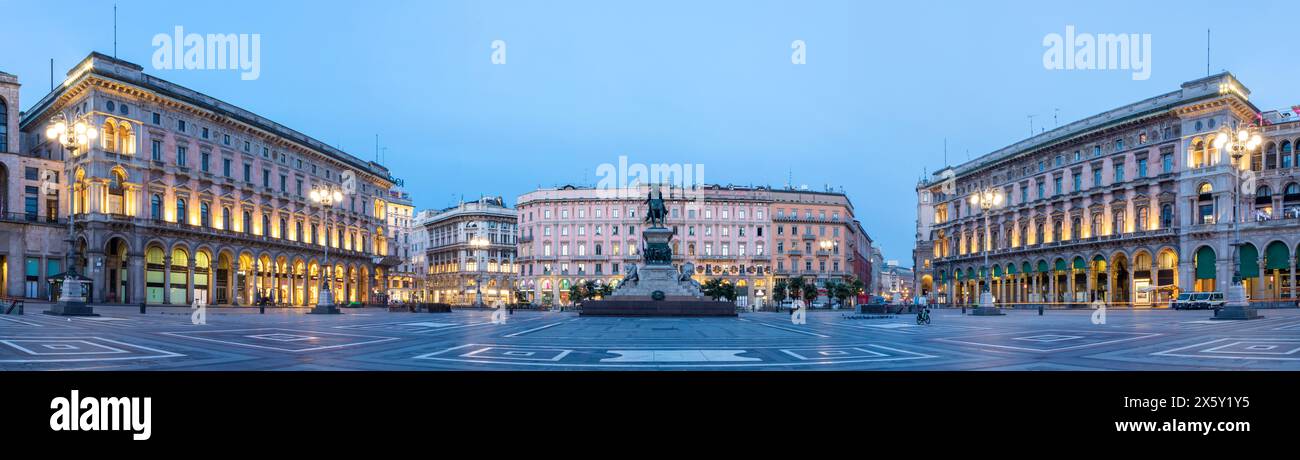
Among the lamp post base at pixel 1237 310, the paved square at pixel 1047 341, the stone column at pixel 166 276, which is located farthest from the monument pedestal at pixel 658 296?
the stone column at pixel 166 276

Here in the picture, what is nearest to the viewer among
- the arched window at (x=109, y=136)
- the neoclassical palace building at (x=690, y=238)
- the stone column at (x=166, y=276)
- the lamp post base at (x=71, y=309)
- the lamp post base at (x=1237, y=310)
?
the lamp post base at (x=1237, y=310)

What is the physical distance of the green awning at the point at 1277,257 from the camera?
192 ft

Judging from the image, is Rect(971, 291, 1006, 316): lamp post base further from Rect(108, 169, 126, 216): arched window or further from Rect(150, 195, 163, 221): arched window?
Rect(108, 169, 126, 216): arched window

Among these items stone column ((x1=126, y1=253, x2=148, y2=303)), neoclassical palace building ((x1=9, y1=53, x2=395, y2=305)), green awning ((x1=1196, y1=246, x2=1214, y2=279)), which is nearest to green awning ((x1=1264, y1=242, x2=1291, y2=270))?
green awning ((x1=1196, y1=246, x2=1214, y2=279))

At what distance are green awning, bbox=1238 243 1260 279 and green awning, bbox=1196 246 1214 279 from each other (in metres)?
2.06

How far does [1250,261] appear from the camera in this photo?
60.6 meters

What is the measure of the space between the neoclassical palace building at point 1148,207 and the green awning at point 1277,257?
83 millimetres

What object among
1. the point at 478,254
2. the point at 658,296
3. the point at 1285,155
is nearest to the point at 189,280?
the point at 658,296

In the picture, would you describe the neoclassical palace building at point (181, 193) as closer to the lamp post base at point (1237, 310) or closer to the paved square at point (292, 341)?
the paved square at point (292, 341)

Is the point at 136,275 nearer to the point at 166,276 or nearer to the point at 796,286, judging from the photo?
the point at 166,276

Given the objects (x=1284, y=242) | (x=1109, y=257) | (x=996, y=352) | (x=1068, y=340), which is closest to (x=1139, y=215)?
(x=1109, y=257)

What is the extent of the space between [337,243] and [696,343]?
259 ft
